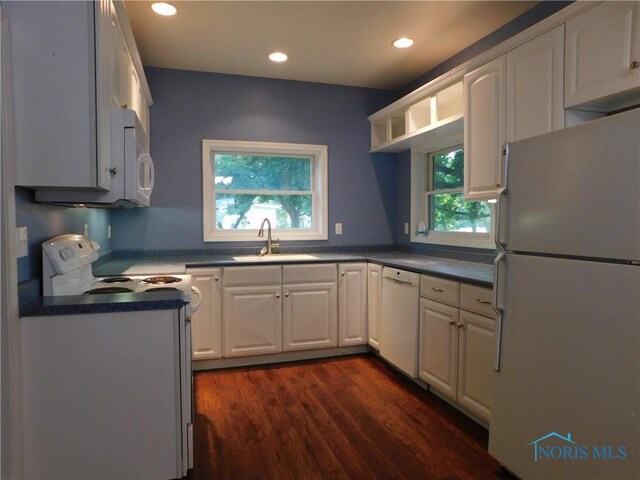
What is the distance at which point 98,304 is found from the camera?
4.98 feet

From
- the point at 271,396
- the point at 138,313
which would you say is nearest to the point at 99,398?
the point at 138,313

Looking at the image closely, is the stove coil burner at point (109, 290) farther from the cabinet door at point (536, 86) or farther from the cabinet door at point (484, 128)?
the cabinet door at point (536, 86)

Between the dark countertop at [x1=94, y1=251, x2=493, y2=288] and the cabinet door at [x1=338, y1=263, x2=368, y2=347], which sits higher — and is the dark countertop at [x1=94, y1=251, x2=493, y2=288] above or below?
above

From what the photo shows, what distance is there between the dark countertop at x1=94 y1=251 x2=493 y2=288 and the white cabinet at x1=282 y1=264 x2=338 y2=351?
0.35 ft

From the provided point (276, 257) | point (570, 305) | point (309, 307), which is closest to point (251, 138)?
point (276, 257)

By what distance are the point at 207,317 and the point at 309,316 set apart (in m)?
0.82

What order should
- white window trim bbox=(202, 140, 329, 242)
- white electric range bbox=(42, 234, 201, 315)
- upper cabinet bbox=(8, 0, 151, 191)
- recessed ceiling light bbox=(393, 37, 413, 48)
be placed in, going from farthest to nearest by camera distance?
white window trim bbox=(202, 140, 329, 242) → recessed ceiling light bbox=(393, 37, 413, 48) → white electric range bbox=(42, 234, 201, 315) → upper cabinet bbox=(8, 0, 151, 191)

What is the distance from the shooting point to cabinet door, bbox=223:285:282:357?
3088 millimetres

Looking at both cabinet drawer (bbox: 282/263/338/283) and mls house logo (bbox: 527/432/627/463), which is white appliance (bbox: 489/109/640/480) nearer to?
mls house logo (bbox: 527/432/627/463)

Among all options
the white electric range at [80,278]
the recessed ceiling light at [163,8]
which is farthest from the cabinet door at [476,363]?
the recessed ceiling light at [163,8]

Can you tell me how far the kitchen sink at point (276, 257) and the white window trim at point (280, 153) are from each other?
193mm

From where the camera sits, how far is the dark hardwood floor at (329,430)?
1867 millimetres

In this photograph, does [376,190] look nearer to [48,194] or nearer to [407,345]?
[407,345]

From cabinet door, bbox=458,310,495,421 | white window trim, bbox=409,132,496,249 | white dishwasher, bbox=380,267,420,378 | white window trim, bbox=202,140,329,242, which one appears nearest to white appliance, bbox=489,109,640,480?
cabinet door, bbox=458,310,495,421
